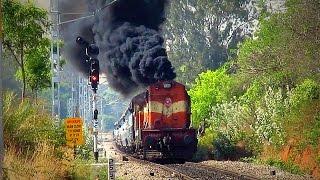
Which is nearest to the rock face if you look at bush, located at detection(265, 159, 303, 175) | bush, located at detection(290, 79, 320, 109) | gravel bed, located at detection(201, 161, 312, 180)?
bush, located at detection(290, 79, 320, 109)

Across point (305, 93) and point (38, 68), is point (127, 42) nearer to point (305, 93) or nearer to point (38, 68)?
point (38, 68)

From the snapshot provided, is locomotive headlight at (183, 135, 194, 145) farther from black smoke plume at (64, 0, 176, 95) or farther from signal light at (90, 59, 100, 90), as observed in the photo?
signal light at (90, 59, 100, 90)

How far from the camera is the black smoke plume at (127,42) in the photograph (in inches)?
1007

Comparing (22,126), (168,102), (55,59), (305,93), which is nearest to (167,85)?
(168,102)

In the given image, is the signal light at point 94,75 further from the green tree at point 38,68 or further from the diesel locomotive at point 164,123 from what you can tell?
the diesel locomotive at point 164,123

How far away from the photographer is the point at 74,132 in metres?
17.4

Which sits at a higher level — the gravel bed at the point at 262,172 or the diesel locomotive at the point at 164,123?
the diesel locomotive at the point at 164,123

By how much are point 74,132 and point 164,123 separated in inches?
291

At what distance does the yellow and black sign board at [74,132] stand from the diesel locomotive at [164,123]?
6.29m

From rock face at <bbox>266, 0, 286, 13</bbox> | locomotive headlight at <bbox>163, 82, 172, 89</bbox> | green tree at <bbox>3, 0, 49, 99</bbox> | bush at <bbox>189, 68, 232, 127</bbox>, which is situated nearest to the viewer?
green tree at <bbox>3, 0, 49, 99</bbox>

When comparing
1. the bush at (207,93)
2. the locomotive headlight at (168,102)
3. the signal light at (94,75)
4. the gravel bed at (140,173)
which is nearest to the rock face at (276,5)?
the bush at (207,93)

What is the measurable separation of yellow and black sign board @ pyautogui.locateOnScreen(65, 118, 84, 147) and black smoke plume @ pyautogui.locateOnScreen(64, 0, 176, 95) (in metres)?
7.92

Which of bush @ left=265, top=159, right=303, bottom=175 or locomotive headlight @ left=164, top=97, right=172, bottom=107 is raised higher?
locomotive headlight @ left=164, top=97, right=172, bottom=107

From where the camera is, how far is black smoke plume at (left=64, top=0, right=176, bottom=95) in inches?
1007
